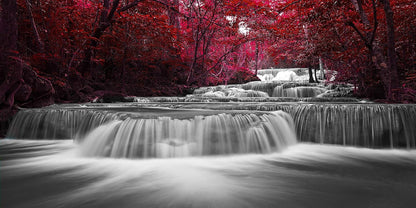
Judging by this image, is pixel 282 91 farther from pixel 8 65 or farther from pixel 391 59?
pixel 8 65

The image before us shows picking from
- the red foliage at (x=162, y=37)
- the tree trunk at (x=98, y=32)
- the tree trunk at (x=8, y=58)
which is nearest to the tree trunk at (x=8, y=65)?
the tree trunk at (x=8, y=58)

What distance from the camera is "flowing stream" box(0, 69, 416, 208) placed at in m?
2.09

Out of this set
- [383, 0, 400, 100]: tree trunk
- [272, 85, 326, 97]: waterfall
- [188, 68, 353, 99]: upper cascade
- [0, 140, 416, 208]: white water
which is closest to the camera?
[0, 140, 416, 208]: white water

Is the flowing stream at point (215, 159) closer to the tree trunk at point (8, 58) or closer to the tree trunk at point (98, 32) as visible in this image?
the tree trunk at point (8, 58)

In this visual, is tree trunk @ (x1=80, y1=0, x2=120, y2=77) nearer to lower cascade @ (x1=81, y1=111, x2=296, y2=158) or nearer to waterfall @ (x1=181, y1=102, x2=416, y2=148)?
lower cascade @ (x1=81, y1=111, x2=296, y2=158)

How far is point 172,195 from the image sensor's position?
84.0 inches

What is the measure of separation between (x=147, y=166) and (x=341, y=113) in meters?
4.16

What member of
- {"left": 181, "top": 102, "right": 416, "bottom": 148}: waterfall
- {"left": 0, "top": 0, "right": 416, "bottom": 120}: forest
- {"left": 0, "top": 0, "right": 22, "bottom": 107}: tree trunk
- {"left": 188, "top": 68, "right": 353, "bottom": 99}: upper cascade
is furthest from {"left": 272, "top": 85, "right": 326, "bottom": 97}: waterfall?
{"left": 0, "top": 0, "right": 22, "bottom": 107}: tree trunk

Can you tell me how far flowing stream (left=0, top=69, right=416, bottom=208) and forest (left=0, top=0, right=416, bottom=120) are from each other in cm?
199

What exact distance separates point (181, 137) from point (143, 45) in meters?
9.43

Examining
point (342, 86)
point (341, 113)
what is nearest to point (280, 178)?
point (341, 113)

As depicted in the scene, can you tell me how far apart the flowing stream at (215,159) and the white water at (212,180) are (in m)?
0.01

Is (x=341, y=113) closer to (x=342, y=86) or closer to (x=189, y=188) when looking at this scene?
(x=189, y=188)

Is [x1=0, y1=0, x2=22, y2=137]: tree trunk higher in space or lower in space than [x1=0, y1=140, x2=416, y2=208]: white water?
higher
